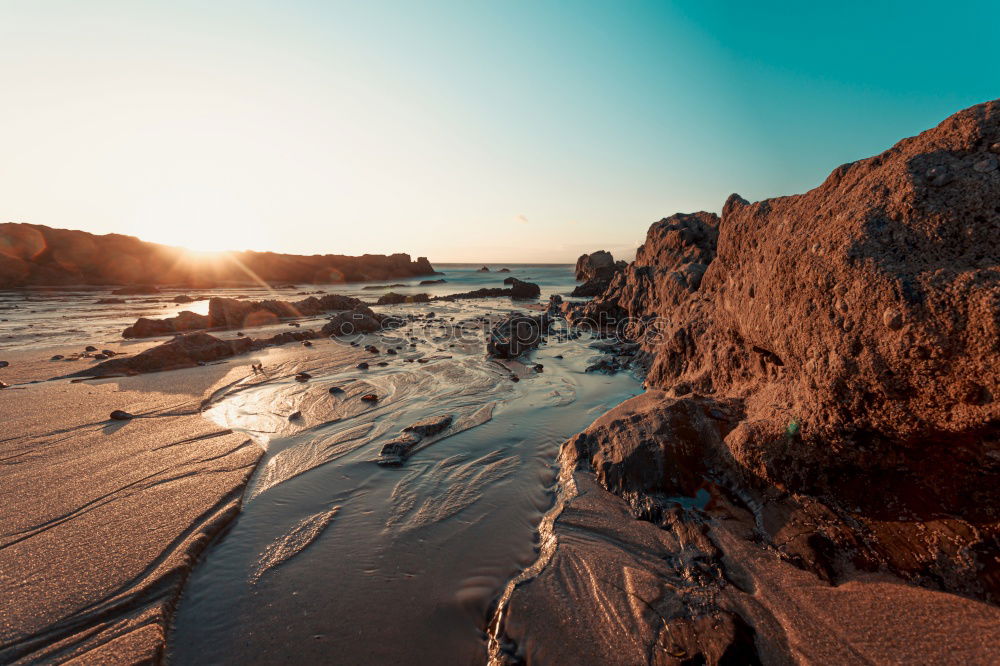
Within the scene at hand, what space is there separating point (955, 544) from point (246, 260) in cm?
6527

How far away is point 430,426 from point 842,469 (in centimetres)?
408

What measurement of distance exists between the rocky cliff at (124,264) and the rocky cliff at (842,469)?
4999 centimetres

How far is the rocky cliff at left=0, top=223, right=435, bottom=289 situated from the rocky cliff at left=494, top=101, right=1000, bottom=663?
49993 millimetres

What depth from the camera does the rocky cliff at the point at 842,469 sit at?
200 cm

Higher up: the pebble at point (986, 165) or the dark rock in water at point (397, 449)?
the pebble at point (986, 165)

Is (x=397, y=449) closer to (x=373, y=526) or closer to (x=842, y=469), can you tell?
(x=373, y=526)

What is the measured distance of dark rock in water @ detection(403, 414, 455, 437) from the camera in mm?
4980

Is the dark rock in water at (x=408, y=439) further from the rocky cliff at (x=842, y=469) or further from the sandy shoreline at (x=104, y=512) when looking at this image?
the rocky cliff at (x=842, y=469)

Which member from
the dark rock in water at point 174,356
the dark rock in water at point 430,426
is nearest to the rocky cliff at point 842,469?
the dark rock in water at point 430,426

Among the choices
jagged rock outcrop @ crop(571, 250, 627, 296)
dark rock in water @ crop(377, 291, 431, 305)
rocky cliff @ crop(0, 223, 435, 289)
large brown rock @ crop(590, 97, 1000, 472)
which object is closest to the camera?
large brown rock @ crop(590, 97, 1000, 472)

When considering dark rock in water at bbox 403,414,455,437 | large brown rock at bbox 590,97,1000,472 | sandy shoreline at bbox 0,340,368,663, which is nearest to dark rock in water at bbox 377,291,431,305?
sandy shoreline at bbox 0,340,368,663

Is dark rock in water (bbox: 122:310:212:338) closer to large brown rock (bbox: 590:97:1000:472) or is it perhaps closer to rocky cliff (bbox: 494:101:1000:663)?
rocky cliff (bbox: 494:101:1000:663)

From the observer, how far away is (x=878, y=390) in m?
2.27

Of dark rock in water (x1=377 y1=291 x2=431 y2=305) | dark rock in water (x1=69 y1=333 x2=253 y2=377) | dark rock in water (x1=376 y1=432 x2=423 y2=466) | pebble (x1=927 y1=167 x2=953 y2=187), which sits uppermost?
pebble (x1=927 y1=167 x2=953 y2=187)
